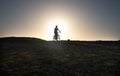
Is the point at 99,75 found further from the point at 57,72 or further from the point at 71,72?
the point at 57,72

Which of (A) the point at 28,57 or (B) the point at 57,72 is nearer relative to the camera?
(B) the point at 57,72

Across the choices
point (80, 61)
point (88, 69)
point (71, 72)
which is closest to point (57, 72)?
point (71, 72)

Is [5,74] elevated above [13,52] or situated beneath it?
situated beneath

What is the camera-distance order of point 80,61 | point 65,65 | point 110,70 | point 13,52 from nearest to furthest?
point 110,70, point 65,65, point 80,61, point 13,52

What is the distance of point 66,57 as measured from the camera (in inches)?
1001

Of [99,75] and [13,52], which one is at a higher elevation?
[13,52]

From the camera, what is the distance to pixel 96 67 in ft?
69.0

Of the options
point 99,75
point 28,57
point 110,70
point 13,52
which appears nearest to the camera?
point 99,75

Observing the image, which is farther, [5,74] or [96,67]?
[96,67]

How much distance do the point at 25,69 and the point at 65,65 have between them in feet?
14.9

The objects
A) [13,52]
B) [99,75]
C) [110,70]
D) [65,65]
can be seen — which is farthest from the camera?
[13,52]

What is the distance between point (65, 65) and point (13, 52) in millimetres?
10111

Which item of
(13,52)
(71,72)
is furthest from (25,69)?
(13,52)

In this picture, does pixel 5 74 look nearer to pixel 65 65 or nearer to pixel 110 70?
pixel 65 65
